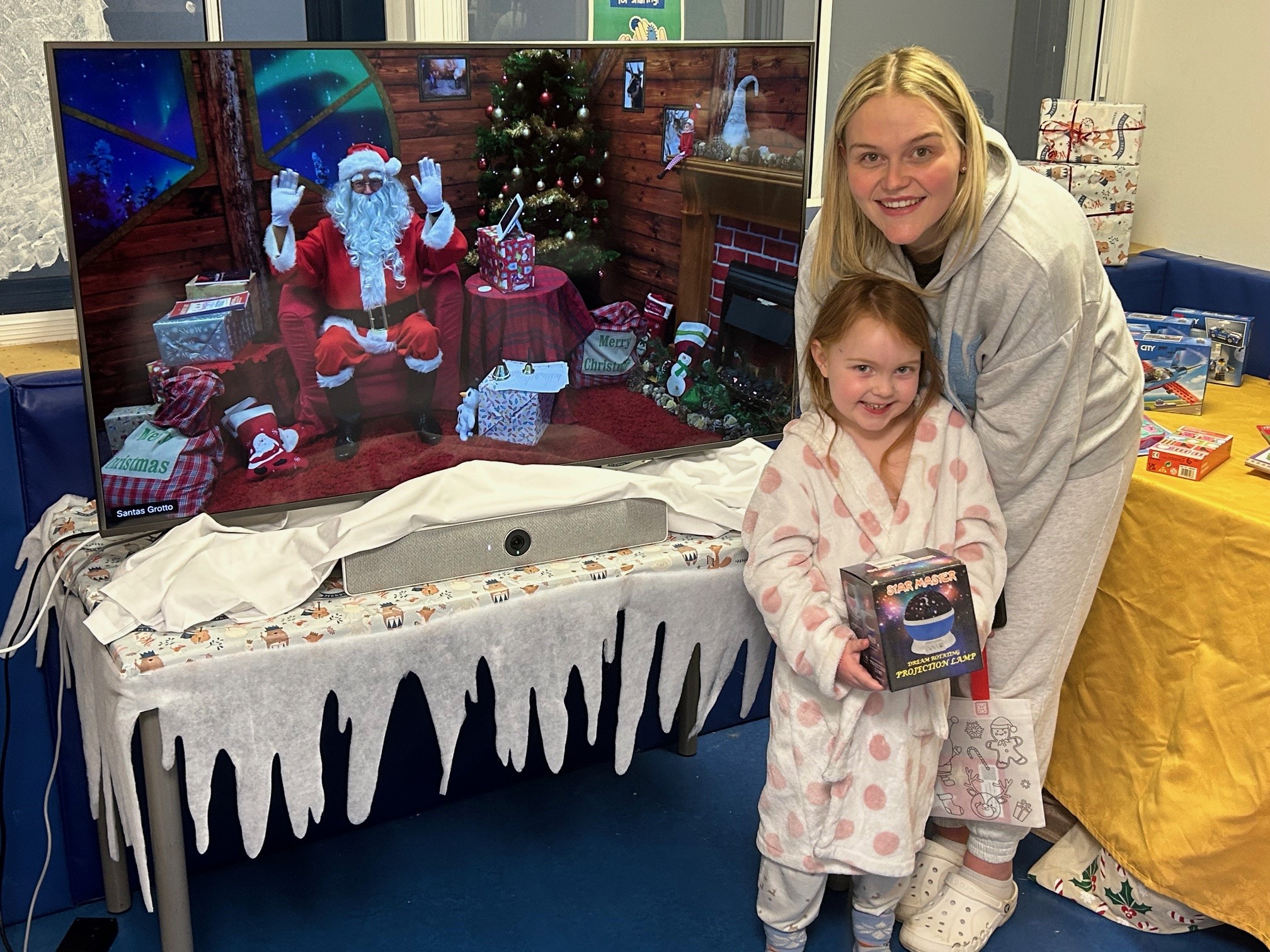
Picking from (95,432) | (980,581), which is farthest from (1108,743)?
(95,432)

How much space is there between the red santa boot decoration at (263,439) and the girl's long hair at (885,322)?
85 centimetres

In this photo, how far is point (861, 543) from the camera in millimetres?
1899

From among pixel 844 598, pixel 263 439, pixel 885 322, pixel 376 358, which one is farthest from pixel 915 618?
pixel 263 439

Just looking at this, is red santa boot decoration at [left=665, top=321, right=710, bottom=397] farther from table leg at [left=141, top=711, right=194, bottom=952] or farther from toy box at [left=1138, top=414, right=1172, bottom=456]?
table leg at [left=141, top=711, right=194, bottom=952]

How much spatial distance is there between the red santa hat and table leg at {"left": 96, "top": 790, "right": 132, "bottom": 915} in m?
1.17

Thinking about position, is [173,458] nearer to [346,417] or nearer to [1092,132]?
[346,417]

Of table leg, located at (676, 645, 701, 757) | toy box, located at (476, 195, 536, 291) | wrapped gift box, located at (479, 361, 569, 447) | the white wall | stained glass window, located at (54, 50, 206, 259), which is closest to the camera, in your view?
stained glass window, located at (54, 50, 206, 259)

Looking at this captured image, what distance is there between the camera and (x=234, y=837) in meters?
2.31

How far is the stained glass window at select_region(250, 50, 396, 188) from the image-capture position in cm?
172

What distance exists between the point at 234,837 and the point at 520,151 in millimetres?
1402

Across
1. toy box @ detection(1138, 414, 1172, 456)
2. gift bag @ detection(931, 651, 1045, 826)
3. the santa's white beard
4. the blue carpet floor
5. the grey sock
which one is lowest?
the blue carpet floor

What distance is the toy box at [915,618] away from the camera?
5.65 feet

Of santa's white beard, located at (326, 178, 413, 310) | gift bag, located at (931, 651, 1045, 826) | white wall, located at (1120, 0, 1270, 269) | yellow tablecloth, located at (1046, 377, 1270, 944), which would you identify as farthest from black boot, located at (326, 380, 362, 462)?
white wall, located at (1120, 0, 1270, 269)

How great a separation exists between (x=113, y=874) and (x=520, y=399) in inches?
43.8
